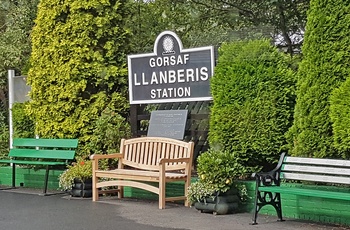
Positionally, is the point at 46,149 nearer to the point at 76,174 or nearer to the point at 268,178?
the point at 76,174

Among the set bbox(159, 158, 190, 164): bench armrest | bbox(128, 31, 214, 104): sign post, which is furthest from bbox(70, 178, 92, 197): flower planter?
bbox(159, 158, 190, 164): bench armrest

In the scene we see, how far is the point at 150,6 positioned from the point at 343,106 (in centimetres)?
810

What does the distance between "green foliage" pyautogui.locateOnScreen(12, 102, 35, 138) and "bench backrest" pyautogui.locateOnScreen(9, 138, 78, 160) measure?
0.84 metres

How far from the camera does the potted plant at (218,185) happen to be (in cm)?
868

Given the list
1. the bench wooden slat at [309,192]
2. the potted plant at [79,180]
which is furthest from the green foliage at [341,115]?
the potted plant at [79,180]

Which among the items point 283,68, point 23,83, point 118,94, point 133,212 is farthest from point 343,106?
point 23,83

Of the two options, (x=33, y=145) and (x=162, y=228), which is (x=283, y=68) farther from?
(x=33, y=145)

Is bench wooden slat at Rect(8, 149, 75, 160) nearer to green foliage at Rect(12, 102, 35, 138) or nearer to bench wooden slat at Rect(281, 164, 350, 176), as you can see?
green foliage at Rect(12, 102, 35, 138)

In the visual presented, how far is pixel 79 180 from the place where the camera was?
10828 mm

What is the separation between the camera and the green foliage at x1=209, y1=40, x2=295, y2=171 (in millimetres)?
9117

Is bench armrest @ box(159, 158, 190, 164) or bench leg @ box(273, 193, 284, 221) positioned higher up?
bench armrest @ box(159, 158, 190, 164)

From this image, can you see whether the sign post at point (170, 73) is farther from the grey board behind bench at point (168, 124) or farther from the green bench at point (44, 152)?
the green bench at point (44, 152)

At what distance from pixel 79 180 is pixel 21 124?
10.1 ft

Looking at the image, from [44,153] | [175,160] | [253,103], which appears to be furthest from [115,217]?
[44,153]
